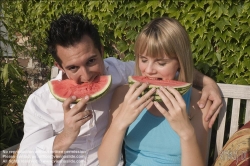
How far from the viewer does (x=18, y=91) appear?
389cm

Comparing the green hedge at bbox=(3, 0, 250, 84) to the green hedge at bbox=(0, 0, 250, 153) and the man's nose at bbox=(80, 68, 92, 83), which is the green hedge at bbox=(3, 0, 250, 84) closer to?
the green hedge at bbox=(0, 0, 250, 153)

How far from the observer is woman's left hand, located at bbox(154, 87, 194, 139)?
6.10 ft

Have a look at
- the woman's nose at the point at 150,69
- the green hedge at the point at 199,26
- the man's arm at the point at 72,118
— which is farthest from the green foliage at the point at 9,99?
the woman's nose at the point at 150,69

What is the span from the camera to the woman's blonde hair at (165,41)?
81.4 inches

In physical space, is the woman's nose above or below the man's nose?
above

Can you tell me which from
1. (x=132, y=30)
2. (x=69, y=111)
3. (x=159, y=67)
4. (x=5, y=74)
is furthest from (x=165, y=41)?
(x=5, y=74)

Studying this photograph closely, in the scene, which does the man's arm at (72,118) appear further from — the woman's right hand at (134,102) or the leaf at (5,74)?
the leaf at (5,74)

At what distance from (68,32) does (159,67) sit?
30.1 inches

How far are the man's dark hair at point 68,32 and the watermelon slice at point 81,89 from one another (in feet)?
0.71

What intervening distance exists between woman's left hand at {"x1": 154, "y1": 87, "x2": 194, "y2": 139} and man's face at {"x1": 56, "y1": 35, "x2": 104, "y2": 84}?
2.02 ft

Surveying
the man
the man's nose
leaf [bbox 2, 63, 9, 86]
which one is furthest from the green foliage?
the man's nose

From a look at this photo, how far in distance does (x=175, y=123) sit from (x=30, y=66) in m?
3.83

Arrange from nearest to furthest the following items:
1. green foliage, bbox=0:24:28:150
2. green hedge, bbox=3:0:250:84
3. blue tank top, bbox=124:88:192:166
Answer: blue tank top, bbox=124:88:192:166
green hedge, bbox=3:0:250:84
green foliage, bbox=0:24:28:150

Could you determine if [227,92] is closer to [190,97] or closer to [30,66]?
[190,97]
